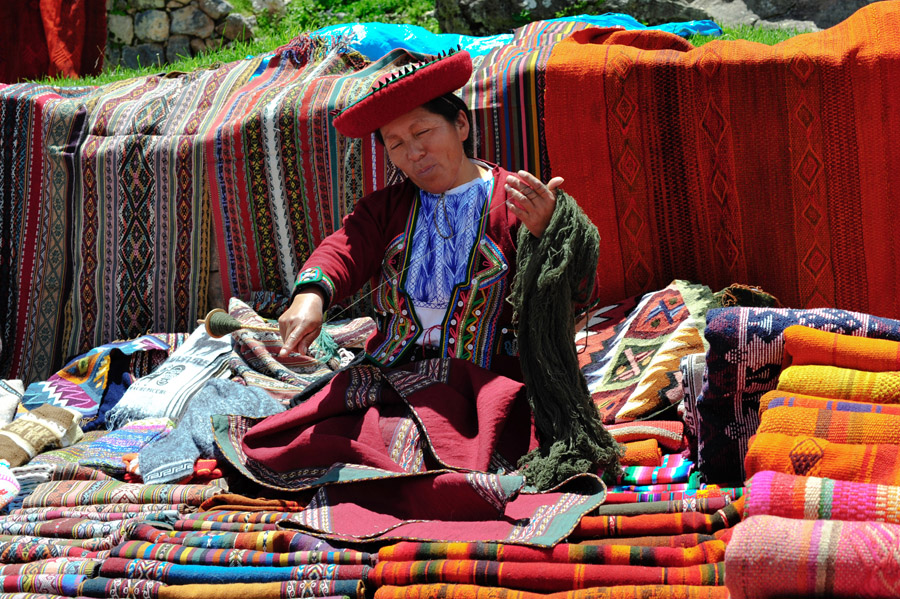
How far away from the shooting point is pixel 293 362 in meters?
3.80

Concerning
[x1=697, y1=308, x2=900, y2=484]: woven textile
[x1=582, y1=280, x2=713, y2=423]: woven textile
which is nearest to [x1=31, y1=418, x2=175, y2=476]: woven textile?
[x1=582, y1=280, x2=713, y2=423]: woven textile

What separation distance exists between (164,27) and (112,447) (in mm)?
6028

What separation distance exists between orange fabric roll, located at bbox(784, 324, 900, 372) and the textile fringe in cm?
57

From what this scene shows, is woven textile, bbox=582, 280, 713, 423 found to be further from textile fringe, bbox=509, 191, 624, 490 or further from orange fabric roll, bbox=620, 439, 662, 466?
textile fringe, bbox=509, 191, 624, 490

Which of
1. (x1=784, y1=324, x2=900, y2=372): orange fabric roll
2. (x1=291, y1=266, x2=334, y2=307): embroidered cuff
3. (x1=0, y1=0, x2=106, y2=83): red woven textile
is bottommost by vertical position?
(x1=784, y1=324, x2=900, y2=372): orange fabric roll

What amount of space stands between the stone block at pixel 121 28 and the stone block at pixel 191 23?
0.37 metres

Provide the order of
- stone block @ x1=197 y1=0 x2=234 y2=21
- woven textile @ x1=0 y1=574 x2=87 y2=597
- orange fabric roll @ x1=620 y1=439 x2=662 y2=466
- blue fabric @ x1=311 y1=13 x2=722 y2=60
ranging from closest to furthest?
woven textile @ x1=0 y1=574 x2=87 y2=597, orange fabric roll @ x1=620 y1=439 x2=662 y2=466, blue fabric @ x1=311 y1=13 x2=722 y2=60, stone block @ x1=197 y1=0 x2=234 y2=21

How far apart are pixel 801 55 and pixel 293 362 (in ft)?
7.30

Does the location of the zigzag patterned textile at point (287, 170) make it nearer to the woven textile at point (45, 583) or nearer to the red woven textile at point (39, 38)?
the woven textile at point (45, 583)

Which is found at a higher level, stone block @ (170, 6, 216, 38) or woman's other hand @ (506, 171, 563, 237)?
stone block @ (170, 6, 216, 38)

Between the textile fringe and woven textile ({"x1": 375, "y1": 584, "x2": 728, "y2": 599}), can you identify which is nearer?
woven textile ({"x1": 375, "y1": 584, "x2": 728, "y2": 599})

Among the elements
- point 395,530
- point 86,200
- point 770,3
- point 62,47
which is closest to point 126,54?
point 62,47

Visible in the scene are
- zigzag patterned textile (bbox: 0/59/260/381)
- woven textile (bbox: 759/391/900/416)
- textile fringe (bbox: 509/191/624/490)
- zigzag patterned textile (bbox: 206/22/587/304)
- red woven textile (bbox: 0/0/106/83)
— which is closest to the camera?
woven textile (bbox: 759/391/900/416)

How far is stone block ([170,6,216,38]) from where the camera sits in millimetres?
8367
